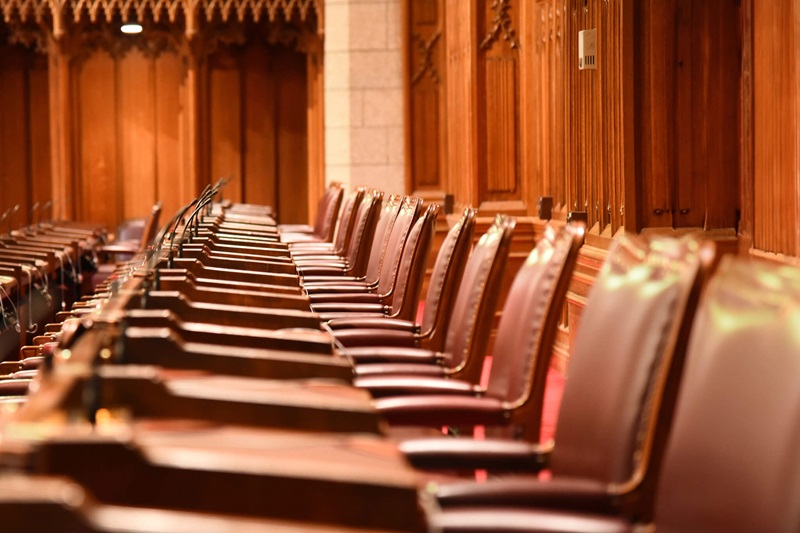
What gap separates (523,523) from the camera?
1876 millimetres

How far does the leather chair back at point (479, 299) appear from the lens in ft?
11.1

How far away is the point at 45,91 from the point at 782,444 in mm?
11824

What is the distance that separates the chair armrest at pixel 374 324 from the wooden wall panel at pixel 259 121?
27.3 feet

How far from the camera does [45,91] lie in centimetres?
1245

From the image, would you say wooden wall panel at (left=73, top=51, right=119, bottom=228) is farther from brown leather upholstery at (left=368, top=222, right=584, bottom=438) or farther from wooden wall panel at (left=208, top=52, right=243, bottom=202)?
brown leather upholstery at (left=368, top=222, right=584, bottom=438)

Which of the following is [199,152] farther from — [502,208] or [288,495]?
[288,495]

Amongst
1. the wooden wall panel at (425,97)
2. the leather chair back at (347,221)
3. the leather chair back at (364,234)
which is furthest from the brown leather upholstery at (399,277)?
the wooden wall panel at (425,97)

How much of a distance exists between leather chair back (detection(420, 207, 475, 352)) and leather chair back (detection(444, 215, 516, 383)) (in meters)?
Answer: 0.30

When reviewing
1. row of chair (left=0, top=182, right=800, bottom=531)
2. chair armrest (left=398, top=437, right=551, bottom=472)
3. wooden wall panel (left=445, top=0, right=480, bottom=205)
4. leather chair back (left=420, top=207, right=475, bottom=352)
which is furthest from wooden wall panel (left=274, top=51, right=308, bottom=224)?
chair armrest (left=398, top=437, right=551, bottom=472)

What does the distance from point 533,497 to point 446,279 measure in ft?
6.37

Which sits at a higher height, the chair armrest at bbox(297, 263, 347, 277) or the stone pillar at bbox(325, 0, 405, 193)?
the stone pillar at bbox(325, 0, 405, 193)

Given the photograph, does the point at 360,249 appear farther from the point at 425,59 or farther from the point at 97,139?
the point at 97,139

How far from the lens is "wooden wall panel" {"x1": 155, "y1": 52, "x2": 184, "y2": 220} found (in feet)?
40.6

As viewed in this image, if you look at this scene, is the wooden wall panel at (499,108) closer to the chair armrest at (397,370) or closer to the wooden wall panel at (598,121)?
the wooden wall panel at (598,121)
